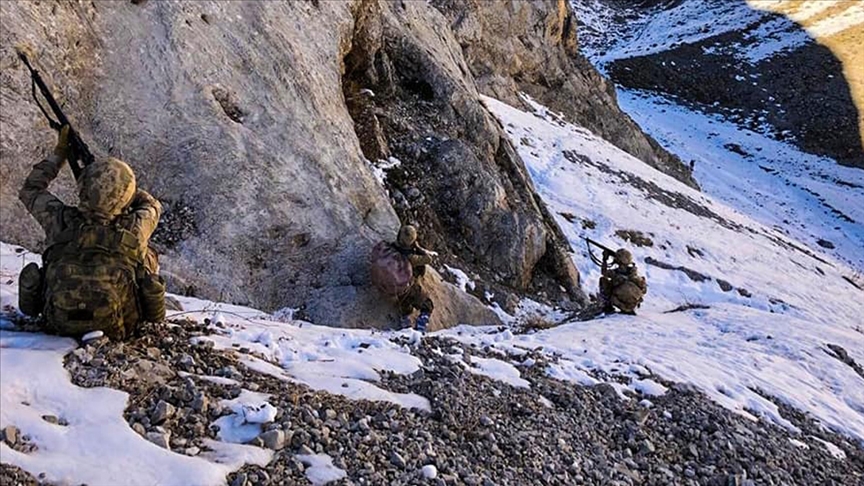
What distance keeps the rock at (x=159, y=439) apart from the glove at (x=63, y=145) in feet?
10.1

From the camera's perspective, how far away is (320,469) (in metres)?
5.06

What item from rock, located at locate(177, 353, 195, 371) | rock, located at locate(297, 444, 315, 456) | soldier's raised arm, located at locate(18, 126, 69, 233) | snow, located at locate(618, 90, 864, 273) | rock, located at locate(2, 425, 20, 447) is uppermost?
soldier's raised arm, located at locate(18, 126, 69, 233)

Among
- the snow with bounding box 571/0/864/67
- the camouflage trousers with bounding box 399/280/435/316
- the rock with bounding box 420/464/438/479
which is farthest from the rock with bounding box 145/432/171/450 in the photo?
the snow with bounding box 571/0/864/67

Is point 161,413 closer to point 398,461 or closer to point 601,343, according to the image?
point 398,461

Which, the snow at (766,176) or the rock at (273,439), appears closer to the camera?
the rock at (273,439)

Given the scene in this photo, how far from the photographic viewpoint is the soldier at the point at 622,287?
50.4 ft

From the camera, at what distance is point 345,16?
53.6 feet

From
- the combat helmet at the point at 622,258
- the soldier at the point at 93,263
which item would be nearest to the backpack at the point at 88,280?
the soldier at the point at 93,263

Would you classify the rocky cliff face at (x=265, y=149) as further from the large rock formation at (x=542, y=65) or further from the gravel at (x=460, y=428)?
the large rock formation at (x=542, y=65)

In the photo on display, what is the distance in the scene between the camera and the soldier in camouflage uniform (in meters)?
11.8

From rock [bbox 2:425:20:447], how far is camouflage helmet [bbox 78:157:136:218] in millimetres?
1897

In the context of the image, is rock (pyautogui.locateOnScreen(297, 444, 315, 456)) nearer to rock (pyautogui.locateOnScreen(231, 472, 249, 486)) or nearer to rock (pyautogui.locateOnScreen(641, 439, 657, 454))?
rock (pyautogui.locateOnScreen(231, 472, 249, 486))

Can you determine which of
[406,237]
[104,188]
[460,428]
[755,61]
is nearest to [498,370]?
[460,428]

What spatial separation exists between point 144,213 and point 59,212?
0.68 meters
